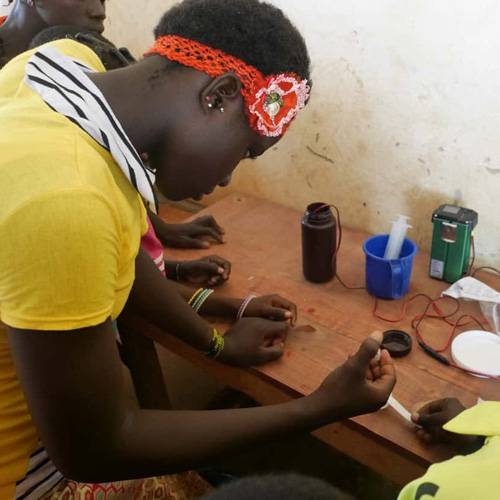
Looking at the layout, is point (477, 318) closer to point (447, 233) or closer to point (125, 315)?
point (447, 233)

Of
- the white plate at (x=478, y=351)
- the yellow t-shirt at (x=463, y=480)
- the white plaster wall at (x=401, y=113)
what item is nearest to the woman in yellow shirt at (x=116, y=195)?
the white plate at (x=478, y=351)

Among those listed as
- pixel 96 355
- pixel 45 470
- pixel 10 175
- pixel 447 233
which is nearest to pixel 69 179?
pixel 10 175

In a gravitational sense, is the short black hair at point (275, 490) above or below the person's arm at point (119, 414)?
above

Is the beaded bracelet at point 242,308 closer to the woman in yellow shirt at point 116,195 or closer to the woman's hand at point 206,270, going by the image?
the woman's hand at point 206,270

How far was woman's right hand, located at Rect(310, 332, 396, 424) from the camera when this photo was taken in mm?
824

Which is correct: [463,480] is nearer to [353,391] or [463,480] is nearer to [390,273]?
[353,391]

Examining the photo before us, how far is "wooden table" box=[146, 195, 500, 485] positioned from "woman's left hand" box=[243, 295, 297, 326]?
3 centimetres

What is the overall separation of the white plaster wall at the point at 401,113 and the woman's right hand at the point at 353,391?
547mm

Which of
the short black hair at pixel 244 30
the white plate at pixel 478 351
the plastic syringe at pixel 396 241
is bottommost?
the white plate at pixel 478 351

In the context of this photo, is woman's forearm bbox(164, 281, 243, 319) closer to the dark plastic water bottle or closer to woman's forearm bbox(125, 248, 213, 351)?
woman's forearm bbox(125, 248, 213, 351)

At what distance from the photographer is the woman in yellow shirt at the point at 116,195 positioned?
1.95ft

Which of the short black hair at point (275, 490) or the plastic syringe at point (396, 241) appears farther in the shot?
the plastic syringe at point (396, 241)

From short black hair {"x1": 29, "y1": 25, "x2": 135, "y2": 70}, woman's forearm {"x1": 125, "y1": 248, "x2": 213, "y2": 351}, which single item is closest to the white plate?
woman's forearm {"x1": 125, "y1": 248, "x2": 213, "y2": 351}

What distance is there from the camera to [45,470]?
0.89 meters
